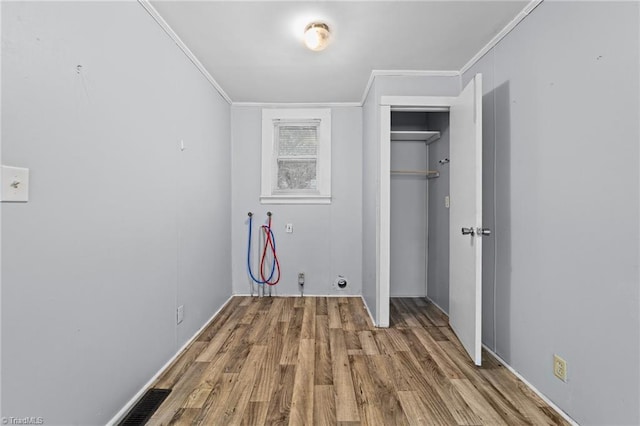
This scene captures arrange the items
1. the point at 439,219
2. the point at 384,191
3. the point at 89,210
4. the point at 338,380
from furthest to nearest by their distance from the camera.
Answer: the point at 439,219
the point at 384,191
the point at 338,380
the point at 89,210

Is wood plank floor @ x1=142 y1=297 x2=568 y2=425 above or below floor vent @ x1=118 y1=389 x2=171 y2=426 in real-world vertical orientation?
above

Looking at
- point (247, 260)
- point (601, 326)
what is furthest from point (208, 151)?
point (601, 326)

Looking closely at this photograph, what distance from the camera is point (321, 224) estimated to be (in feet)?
11.7

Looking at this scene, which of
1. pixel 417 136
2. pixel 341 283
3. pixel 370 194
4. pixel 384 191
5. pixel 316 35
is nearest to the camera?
Result: pixel 316 35

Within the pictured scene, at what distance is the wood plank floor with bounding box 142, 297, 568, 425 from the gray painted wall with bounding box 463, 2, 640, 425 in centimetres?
35

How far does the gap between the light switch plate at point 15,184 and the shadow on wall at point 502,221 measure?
2577 mm

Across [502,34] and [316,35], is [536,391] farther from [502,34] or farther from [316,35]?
[316,35]

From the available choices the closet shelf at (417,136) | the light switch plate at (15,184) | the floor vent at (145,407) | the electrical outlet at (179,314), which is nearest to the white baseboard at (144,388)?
the floor vent at (145,407)

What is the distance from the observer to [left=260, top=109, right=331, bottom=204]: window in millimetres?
3533

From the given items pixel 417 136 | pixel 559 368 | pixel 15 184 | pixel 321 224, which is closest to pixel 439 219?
pixel 417 136

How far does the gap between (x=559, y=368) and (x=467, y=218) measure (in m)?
1.01

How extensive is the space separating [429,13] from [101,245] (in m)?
2.39

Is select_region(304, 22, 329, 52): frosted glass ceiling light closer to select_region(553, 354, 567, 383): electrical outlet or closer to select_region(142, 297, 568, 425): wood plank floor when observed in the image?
select_region(142, 297, 568, 425): wood plank floor

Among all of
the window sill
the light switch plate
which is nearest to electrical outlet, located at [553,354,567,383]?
the window sill
